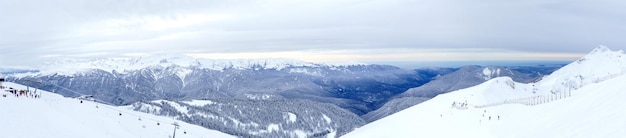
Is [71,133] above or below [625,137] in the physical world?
below

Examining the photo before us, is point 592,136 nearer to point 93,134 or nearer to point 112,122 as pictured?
point 93,134

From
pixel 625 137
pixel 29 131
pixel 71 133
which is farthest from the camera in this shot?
pixel 71 133

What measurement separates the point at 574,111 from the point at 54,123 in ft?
132

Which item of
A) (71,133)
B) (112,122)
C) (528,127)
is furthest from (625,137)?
(112,122)

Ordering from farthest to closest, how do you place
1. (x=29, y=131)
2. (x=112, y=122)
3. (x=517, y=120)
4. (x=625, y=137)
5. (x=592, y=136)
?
(x=112, y=122) → (x=517, y=120) → (x=29, y=131) → (x=592, y=136) → (x=625, y=137)

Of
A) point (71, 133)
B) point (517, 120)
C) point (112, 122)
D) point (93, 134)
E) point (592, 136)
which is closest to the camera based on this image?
point (592, 136)

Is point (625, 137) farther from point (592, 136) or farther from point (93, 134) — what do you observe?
point (93, 134)

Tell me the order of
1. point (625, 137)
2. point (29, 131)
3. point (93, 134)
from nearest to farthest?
point (625, 137), point (29, 131), point (93, 134)

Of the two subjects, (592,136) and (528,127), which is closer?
(592,136)

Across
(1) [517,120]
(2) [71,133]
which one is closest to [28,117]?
(2) [71,133]

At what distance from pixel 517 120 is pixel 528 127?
22.7 feet

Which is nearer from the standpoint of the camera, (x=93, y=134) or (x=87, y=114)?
(x=93, y=134)

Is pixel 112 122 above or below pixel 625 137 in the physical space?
below

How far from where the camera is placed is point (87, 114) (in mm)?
52500
